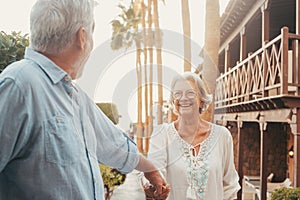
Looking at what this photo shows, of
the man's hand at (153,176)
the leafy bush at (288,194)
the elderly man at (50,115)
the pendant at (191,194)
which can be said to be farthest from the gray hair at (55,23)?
the leafy bush at (288,194)

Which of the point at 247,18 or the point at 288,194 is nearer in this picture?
the point at 288,194

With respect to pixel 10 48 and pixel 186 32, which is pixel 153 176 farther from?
pixel 186 32

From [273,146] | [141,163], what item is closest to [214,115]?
[141,163]

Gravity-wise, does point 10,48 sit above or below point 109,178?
above

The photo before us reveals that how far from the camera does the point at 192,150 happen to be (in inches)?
46.3

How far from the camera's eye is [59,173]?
0.63m

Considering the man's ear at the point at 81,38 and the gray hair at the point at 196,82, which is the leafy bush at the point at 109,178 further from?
A: the man's ear at the point at 81,38

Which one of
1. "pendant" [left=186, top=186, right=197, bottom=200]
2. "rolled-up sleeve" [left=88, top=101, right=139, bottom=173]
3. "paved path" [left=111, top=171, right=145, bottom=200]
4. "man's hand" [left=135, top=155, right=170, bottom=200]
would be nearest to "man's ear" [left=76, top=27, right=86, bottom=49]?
"rolled-up sleeve" [left=88, top=101, right=139, bottom=173]

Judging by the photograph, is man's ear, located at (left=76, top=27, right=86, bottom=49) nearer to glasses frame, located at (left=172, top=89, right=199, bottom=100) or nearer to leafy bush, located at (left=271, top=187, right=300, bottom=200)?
glasses frame, located at (left=172, top=89, right=199, bottom=100)

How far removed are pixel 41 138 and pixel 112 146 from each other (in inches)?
9.3

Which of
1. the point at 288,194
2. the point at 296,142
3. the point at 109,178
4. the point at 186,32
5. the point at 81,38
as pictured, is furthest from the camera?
the point at 109,178

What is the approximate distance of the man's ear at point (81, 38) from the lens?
0.70m

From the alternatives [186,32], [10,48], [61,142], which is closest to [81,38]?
[61,142]

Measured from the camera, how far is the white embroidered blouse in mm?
1141
